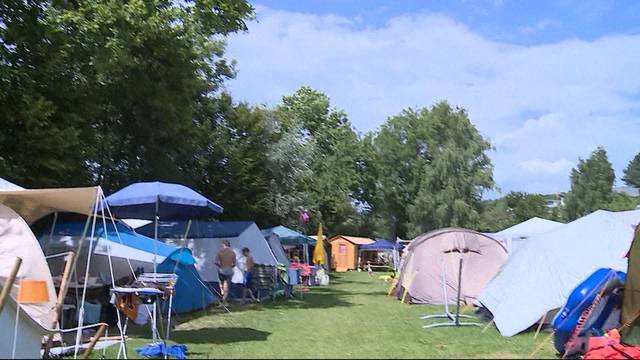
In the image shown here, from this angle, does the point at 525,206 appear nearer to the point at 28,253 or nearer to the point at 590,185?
the point at 590,185

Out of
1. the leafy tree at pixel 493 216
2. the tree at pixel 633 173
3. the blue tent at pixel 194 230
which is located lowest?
the blue tent at pixel 194 230

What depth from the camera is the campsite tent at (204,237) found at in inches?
680

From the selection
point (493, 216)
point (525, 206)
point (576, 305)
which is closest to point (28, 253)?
point (576, 305)

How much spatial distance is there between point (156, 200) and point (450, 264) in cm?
924

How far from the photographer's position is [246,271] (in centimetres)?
1752

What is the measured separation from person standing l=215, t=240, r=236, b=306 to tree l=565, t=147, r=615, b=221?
A: 40410 mm

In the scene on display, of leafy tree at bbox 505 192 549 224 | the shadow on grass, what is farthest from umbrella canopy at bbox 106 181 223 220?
leafy tree at bbox 505 192 549 224

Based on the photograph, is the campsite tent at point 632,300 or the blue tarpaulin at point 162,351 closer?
the blue tarpaulin at point 162,351

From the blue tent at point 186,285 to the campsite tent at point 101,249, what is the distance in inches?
25.6

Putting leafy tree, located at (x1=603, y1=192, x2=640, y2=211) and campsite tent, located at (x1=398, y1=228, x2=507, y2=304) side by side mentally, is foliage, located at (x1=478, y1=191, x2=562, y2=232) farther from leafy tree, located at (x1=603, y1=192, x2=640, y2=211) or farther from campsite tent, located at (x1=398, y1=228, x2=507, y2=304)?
campsite tent, located at (x1=398, y1=228, x2=507, y2=304)

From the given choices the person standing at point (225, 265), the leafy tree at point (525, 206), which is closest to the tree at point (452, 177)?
the leafy tree at point (525, 206)

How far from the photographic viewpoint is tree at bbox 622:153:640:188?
336ft

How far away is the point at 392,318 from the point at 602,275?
18.2 feet

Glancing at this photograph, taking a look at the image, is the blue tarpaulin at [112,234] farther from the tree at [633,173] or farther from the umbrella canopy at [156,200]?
the tree at [633,173]
